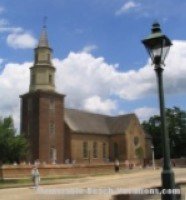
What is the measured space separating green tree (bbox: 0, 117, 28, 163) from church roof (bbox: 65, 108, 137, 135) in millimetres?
30360

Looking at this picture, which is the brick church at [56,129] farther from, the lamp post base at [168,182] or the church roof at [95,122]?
the lamp post base at [168,182]

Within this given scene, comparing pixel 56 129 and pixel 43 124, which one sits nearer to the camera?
pixel 43 124

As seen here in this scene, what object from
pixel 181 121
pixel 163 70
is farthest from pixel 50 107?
pixel 163 70

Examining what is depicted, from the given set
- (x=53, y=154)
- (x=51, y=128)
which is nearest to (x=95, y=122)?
(x=51, y=128)

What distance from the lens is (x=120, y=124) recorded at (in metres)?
81.6

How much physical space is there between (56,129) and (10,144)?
28.5 metres

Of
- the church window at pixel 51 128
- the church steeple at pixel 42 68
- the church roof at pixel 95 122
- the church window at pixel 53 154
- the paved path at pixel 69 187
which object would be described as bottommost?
the paved path at pixel 69 187

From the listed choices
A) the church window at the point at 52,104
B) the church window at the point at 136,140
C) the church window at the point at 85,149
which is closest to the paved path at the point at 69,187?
the church window at the point at 52,104

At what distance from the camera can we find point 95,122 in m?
80.6

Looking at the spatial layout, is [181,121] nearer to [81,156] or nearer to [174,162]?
[174,162]

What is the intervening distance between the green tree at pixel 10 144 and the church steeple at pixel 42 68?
84.9 ft

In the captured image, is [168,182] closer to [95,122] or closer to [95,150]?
[95,150]

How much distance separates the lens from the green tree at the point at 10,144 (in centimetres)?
3956

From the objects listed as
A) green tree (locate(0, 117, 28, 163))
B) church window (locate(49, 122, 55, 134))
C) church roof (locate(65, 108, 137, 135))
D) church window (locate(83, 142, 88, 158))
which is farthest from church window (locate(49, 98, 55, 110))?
green tree (locate(0, 117, 28, 163))
